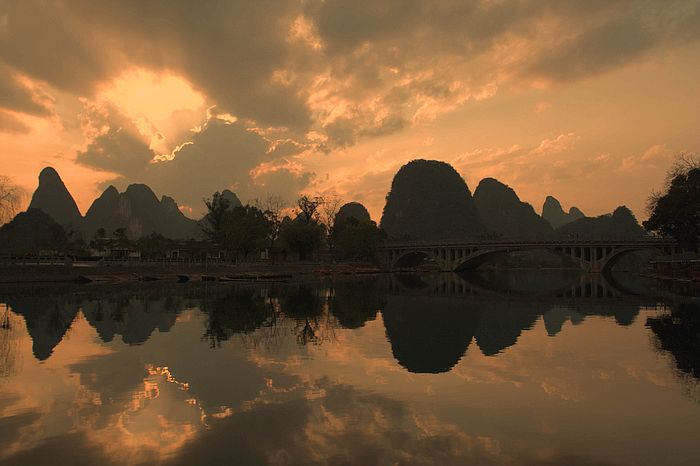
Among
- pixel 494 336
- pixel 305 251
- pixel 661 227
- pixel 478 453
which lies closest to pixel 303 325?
pixel 494 336

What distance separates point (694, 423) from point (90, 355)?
2221 centimetres

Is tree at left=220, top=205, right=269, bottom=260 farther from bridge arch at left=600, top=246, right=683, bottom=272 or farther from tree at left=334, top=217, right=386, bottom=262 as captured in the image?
bridge arch at left=600, top=246, right=683, bottom=272

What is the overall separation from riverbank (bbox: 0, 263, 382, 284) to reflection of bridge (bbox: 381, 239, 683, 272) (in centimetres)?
3690

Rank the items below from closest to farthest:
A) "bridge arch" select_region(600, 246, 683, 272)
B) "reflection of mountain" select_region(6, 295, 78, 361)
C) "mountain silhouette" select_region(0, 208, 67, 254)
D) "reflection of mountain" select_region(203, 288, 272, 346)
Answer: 1. "reflection of mountain" select_region(6, 295, 78, 361)
2. "reflection of mountain" select_region(203, 288, 272, 346)
3. "bridge arch" select_region(600, 246, 683, 272)
4. "mountain silhouette" select_region(0, 208, 67, 254)

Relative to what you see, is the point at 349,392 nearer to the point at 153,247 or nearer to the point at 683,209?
Result: the point at 683,209

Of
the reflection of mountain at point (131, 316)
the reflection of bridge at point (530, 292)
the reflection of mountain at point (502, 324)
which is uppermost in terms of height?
the reflection of mountain at point (131, 316)

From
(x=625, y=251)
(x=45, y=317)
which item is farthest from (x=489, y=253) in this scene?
(x=45, y=317)

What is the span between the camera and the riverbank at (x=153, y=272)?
66062 millimetres

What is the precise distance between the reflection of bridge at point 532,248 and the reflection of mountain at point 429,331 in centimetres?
7177

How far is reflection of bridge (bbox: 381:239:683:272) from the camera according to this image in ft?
332

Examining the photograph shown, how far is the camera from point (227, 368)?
18734 mm

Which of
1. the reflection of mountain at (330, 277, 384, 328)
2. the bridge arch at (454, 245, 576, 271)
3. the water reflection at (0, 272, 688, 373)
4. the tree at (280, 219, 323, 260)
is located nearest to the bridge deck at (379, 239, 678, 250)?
the bridge arch at (454, 245, 576, 271)

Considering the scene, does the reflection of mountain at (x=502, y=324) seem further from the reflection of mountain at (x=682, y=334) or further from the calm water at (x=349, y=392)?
the reflection of mountain at (x=682, y=334)

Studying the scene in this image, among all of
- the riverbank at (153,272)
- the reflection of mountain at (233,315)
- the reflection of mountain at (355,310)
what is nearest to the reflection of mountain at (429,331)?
the reflection of mountain at (355,310)
